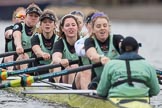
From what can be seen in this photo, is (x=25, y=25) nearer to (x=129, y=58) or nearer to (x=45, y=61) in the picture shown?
(x=45, y=61)

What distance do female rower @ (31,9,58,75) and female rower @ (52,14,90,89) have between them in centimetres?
59

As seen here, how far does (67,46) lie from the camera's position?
11.2 metres

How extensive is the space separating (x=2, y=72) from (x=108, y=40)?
1.88 m

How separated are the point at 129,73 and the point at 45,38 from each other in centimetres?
447

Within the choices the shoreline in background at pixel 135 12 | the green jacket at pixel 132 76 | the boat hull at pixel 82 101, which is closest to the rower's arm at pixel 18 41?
the boat hull at pixel 82 101

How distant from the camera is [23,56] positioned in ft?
44.3

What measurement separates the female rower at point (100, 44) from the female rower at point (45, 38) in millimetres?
1914

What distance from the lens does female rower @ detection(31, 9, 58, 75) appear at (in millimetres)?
11789

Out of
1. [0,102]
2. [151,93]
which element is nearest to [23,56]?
[0,102]

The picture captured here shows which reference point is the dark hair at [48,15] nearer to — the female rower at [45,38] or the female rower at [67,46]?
the female rower at [45,38]

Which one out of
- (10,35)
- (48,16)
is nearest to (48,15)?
(48,16)

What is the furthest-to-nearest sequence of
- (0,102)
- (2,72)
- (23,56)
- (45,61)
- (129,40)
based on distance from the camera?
1. (23,56)
2. (45,61)
3. (0,102)
4. (2,72)
5. (129,40)

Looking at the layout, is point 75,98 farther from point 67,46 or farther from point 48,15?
point 48,15

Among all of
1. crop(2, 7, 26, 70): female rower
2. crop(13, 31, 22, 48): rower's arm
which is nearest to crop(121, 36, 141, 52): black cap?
crop(13, 31, 22, 48): rower's arm
